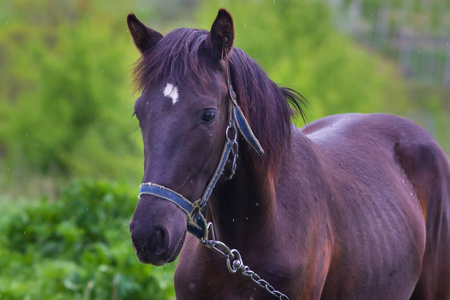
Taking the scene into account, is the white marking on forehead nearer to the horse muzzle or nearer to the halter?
the halter

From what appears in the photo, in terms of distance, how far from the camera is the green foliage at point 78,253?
6.41 meters

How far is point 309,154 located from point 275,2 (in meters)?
29.6

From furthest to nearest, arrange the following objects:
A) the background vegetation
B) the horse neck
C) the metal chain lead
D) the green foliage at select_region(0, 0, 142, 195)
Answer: the green foliage at select_region(0, 0, 142, 195), the background vegetation, the horse neck, the metal chain lead

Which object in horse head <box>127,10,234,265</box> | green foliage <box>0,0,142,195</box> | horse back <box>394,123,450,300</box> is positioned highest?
horse head <box>127,10,234,265</box>

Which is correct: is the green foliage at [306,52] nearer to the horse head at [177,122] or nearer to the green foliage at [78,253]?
the green foliage at [78,253]

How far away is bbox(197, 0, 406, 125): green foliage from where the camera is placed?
23891 millimetres

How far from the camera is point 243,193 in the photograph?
3.11 meters

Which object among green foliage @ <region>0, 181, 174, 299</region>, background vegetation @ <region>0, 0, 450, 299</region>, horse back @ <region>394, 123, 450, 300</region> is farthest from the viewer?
background vegetation @ <region>0, 0, 450, 299</region>

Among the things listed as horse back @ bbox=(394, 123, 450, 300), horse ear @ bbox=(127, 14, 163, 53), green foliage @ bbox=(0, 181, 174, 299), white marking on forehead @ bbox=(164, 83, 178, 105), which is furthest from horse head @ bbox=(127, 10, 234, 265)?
green foliage @ bbox=(0, 181, 174, 299)

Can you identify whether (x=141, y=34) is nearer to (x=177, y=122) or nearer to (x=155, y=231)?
(x=177, y=122)

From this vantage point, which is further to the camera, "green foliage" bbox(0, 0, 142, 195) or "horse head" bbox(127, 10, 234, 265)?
"green foliage" bbox(0, 0, 142, 195)

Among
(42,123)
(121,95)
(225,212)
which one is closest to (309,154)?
(225,212)

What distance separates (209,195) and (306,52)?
27055 millimetres

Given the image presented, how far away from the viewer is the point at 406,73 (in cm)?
6216
